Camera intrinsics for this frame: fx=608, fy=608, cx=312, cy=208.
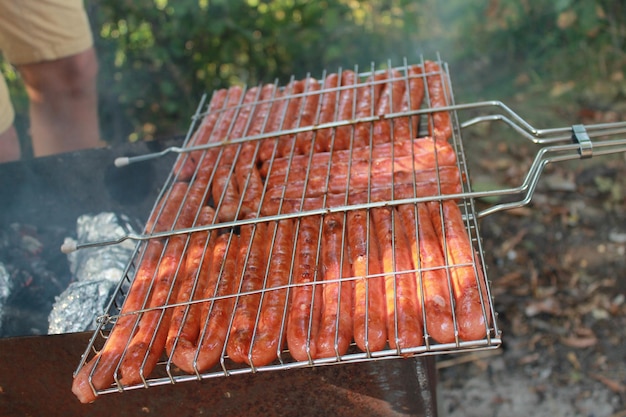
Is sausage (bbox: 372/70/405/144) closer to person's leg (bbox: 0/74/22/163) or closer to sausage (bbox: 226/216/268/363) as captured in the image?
sausage (bbox: 226/216/268/363)

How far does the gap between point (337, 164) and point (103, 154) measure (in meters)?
1.73

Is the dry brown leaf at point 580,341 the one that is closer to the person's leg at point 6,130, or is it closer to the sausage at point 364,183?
the sausage at point 364,183

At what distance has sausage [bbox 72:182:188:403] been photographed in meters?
2.43

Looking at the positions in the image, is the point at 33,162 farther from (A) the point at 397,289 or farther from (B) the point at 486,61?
(B) the point at 486,61

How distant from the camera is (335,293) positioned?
2.56 meters

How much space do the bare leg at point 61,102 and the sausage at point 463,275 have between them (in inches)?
149

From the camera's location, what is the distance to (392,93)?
3.84 metres

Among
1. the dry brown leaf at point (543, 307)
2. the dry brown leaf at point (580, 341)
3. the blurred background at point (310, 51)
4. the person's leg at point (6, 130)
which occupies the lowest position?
the dry brown leaf at point (580, 341)

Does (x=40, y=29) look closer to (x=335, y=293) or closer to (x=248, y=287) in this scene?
(x=248, y=287)

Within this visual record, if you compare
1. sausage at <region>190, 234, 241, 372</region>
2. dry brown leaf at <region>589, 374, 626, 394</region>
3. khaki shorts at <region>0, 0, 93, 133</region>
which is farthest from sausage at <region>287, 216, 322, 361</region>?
khaki shorts at <region>0, 0, 93, 133</region>

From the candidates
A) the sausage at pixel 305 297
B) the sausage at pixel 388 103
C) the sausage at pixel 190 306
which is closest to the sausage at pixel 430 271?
the sausage at pixel 305 297

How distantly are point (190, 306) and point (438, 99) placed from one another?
191 centimetres

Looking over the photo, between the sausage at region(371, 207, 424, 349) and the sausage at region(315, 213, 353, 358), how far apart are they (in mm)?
167

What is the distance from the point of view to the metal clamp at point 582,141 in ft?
8.98
